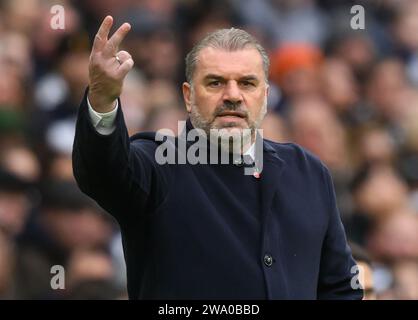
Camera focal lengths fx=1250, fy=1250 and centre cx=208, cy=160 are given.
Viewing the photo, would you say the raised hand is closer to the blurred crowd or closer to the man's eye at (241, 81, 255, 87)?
the man's eye at (241, 81, 255, 87)

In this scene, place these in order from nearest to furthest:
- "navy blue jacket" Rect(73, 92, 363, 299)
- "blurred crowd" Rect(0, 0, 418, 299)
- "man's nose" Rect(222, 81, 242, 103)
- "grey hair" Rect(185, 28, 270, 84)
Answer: "navy blue jacket" Rect(73, 92, 363, 299)
"man's nose" Rect(222, 81, 242, 103)
"grey hair" Rect(185, 28, 270, 84)
"blurred crowd" Rect(0, 0, 418, 299)

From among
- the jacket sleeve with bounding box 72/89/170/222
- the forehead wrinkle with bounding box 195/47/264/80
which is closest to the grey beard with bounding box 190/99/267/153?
the forehead wrinkle with bounding box 195/47/264/80

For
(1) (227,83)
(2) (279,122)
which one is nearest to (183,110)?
(2) (279,122)

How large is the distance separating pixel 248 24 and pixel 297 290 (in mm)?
4699

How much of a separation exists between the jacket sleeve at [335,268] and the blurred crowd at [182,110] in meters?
1.21

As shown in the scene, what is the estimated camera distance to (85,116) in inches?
128

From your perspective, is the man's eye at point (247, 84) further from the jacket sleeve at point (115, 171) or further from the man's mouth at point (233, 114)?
the jacket sleeve at point (115, 171)

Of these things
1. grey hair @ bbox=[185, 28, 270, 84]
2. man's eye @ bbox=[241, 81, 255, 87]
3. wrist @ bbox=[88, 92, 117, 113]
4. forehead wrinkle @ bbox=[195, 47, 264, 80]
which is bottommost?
wrist @ bbox=[88, 92, 117, 113]

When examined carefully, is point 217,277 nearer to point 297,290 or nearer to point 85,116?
point 297,290

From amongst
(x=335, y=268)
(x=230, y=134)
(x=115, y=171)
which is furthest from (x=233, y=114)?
(x=335, y=268)

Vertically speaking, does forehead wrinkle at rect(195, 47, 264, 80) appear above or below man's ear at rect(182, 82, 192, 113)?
above

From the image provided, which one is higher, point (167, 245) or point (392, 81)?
point (392, 81)

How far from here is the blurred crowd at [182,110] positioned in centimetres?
597

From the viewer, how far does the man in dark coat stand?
327 centimetres
